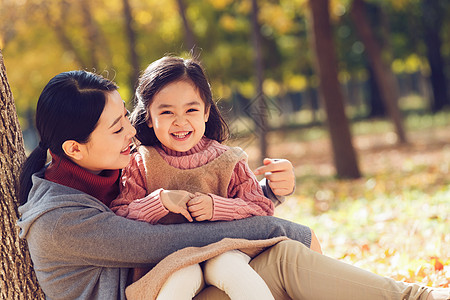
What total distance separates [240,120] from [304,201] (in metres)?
5.47

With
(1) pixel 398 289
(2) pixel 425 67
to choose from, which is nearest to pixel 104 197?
(1) pixel 398 289

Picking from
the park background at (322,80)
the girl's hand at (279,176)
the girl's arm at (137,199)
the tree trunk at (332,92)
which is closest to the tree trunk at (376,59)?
the park background at (322,80)

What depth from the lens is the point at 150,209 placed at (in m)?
2.48

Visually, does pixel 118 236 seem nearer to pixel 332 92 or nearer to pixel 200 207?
pixel 200 207

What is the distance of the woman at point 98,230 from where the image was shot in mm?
2373

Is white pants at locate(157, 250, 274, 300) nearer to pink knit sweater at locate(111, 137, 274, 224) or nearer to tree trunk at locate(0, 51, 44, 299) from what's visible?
pink knit sweater at locate(111, 137, 274, 224)

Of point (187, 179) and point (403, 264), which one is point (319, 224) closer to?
point (403, 264)

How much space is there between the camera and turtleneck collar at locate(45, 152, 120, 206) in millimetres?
2523

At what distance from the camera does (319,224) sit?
668 centimetres

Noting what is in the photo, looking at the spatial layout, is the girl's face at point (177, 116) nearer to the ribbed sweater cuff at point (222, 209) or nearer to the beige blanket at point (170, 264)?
the ribbed sweater cuff at point (222, 209)

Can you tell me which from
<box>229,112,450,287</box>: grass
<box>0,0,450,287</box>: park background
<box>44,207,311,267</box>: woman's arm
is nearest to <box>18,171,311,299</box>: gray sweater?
<box>44,207,311,267</box>: woman's arm

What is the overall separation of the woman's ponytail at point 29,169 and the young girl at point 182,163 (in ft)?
1.36

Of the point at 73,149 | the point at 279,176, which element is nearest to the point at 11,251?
the point at 73,149

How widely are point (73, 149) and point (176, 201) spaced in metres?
0.55
